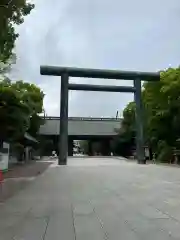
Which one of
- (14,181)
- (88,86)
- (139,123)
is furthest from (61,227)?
(139,123)

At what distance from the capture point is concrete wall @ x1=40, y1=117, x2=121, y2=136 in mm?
80000

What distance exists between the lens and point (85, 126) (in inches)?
3191

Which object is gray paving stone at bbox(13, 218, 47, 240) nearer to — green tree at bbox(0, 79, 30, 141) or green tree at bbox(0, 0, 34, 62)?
green tree at bbox(0, 0, 34, 62)

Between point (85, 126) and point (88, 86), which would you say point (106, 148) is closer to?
point (85, 126)

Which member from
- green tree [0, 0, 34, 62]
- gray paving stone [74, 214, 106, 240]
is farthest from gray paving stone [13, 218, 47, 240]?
green tree [0, 0, 34, 62]

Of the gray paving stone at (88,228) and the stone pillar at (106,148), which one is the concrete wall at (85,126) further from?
the gray paving stone at (88,228)

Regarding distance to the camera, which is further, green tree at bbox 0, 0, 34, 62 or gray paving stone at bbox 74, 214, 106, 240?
green tree at bbox 0, 0, 34, 62

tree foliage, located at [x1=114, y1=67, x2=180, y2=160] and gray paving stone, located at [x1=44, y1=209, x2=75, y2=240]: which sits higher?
tree foliage, located at [x1=114, y1=67, x2=180, y2=160]

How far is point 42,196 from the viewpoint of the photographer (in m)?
13.3

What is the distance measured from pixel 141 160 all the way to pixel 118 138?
33.0m

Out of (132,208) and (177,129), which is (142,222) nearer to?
(132,208)

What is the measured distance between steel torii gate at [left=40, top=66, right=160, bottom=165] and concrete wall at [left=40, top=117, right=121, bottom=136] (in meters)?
32.9

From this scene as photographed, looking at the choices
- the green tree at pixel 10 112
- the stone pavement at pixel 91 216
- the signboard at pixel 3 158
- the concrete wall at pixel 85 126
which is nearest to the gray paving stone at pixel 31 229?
the stone pavement at pixel 91 216

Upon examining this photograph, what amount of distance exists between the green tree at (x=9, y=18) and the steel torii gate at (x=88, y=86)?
910 inches
